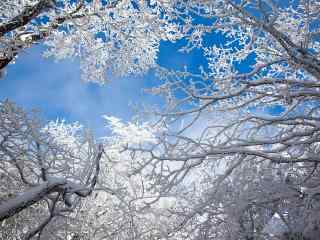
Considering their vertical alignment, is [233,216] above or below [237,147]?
below

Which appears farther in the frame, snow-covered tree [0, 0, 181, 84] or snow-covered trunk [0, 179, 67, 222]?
snow-covered tree [0, 0, 181, 84]

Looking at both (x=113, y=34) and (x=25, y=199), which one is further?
(x=113, y=34)

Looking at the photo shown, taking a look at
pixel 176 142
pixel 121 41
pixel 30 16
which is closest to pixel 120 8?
pixel 121 41

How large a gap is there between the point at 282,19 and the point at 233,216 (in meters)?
4.89

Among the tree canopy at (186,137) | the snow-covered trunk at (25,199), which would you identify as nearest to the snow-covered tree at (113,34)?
the tree canopy at (186,137)

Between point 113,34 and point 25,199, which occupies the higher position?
point 113,34

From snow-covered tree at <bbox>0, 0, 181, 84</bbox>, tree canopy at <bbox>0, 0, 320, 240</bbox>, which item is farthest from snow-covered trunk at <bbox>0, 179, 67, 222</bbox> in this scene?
snow-covered tree at <bbox>0, 0, 181, 84</bbox>

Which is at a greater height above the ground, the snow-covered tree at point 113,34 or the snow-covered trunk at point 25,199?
the snow-covered tree at point 113,34

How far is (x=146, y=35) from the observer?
11852 mm

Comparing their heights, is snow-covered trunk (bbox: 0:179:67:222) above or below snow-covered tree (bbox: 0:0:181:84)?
below

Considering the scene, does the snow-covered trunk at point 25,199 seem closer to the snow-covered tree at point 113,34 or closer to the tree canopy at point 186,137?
the tree canopy at point 186,137

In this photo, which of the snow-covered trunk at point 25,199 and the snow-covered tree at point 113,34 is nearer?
the snow-covered trunk at point 25,199

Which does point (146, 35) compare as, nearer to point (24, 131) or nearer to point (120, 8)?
point (120, 8)

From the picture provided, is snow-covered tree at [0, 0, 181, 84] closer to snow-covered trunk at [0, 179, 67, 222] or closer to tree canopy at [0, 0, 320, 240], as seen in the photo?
tree canopy at [0, 0, 320, 240]
